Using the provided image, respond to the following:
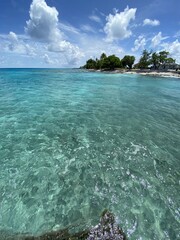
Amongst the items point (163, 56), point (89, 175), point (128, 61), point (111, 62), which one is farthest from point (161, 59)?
point (89, 175)

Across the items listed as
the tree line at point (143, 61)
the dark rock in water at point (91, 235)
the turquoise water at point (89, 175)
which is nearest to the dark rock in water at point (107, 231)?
the dark rock in water at point (91, 235)

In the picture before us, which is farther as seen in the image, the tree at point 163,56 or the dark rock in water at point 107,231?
the tree at point 163,56

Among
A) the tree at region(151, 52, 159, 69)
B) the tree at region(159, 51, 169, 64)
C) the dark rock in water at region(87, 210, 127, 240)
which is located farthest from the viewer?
the tree at region(151, 52, 159, 69)

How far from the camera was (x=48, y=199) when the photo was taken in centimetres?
519

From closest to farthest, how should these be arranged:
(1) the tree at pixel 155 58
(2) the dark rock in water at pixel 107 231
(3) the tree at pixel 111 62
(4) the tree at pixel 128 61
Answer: (2) the dark rock in water at pixel 107 231 → (1) the tree at pixel 155 58 → (3) the tree at pixel 111 62 → (4) the tree at pixel 128 61

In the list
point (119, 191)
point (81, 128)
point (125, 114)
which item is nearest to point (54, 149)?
point (81, 128)

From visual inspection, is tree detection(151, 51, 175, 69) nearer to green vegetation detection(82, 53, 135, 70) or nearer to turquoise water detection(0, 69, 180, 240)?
green vegetation detection(82, 53, 135, 70)

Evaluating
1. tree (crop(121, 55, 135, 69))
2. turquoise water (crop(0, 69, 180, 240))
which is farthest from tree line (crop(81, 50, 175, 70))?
turquoise water (crop(0, 69, 180, 240))

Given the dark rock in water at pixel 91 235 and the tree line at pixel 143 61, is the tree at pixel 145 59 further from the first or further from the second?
the dark rock in water at pixel 91 235

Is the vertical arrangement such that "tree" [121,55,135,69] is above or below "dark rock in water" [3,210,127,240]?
below

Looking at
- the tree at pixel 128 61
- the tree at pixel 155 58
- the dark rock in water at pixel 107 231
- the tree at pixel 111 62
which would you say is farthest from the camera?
the tree at pixel 128 61

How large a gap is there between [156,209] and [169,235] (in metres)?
0.79

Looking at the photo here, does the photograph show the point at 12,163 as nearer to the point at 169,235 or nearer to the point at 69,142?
the point at 69,142

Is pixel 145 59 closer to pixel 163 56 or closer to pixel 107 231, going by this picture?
pixel 163 56
